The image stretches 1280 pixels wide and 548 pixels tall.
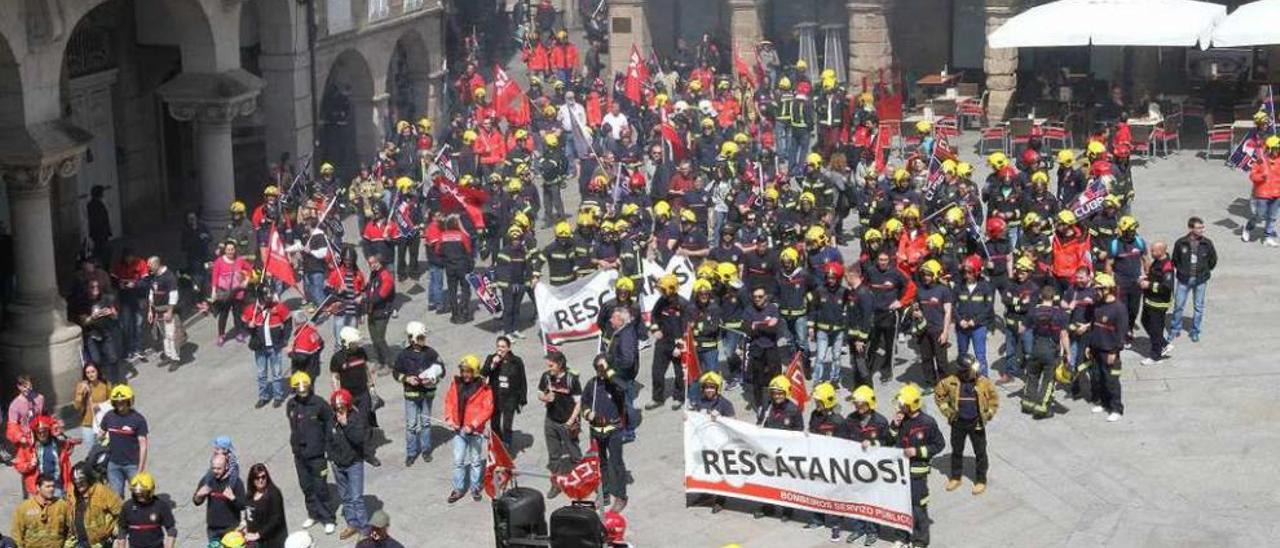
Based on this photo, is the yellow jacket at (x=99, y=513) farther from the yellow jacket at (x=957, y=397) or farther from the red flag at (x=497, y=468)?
the yellow jacket at (x=957, y=397)

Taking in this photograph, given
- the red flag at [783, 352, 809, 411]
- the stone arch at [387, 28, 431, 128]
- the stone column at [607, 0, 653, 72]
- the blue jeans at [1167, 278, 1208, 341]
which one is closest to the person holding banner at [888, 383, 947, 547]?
the red flag at [783, 352, 809, 411]

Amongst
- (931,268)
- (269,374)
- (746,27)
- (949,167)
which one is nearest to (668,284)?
(931,268)

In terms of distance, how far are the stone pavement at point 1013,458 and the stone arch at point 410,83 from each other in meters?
12.7

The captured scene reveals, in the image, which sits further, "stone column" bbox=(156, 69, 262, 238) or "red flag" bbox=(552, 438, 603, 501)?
"stone column" bbox=(156, 69, 262, 238)

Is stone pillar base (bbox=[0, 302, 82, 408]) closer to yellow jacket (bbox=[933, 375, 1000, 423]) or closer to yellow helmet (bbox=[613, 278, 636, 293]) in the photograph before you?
yellow helmet (bbox=[613, 278, 636, 293])

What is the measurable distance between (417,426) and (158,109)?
1334cm

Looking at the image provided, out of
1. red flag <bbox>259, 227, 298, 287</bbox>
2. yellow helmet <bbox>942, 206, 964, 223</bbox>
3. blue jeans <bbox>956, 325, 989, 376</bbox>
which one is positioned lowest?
blue jeans <bbox>956, 325, 989, 376</bbox>

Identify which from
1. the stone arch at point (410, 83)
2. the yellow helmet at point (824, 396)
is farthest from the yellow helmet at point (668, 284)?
the stone arch at point (410, 83)

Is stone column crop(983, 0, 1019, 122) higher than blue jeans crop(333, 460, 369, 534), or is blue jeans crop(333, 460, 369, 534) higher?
stone column crop(983, 0, 1019, 122)

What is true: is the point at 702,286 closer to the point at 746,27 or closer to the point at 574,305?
the point at 574,305

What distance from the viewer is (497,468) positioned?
55.7 feet

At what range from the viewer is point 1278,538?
54.0 ft

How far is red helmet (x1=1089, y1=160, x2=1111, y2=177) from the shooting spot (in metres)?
24.8

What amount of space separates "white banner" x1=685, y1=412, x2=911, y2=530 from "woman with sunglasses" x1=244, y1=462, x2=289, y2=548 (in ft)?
12.2
